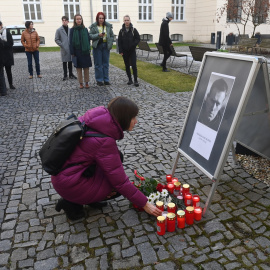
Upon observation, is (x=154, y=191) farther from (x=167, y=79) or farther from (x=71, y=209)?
(x=167, y=79)

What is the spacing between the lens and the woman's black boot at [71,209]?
2826 millimetres

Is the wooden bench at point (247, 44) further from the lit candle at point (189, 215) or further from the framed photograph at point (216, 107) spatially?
the lit candle at point (189, 215)

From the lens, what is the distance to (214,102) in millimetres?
2949

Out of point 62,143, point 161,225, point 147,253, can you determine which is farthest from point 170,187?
point 62,143

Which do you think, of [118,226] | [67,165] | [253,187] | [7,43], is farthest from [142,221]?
[7,43]

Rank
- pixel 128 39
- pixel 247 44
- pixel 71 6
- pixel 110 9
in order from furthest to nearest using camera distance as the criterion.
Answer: pixel 110 9
pixel 71 6
pixel 247 44
pixel 128 39

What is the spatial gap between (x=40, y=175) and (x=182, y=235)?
2.02m

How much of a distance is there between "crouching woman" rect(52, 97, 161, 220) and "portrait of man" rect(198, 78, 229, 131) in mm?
836

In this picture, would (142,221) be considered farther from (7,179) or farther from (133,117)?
(7,179)

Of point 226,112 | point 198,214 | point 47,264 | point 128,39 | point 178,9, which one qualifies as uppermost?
point 178,9

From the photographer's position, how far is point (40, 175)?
151 inches

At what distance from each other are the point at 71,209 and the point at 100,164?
0.65 metres

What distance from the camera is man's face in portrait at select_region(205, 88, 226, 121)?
→ 2870 millimetres

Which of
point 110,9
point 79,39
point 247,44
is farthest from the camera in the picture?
point 110,9
